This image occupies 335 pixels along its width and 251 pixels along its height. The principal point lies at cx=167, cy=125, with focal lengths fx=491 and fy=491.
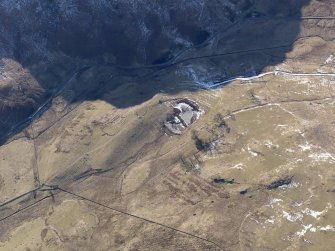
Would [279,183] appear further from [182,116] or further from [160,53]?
[160,53]

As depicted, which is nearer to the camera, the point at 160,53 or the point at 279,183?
the point at 279,183

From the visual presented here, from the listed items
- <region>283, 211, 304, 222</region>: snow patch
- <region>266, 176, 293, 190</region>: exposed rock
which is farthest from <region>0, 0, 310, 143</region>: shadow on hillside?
<region>283, 211, 304, 222</region>: snow patch

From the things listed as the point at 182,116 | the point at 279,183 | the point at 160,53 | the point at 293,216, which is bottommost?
the point at 293,216

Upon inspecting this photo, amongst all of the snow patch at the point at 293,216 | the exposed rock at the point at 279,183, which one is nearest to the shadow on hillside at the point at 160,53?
the exposed rock at the point at 279,183

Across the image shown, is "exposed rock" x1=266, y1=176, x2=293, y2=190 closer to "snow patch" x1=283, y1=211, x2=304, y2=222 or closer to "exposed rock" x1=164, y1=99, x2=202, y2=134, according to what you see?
"snow patch" x1=283, y1=211, x2=304, y2=222

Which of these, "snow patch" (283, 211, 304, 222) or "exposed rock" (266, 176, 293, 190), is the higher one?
"exposed rock" (266, 176, 293, 190)

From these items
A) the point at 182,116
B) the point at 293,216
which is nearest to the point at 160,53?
the point at 182,116

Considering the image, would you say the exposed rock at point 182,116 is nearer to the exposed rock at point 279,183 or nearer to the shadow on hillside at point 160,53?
the shadow on hillside at point 160,53

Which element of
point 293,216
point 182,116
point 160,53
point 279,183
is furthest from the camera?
point 160,53
